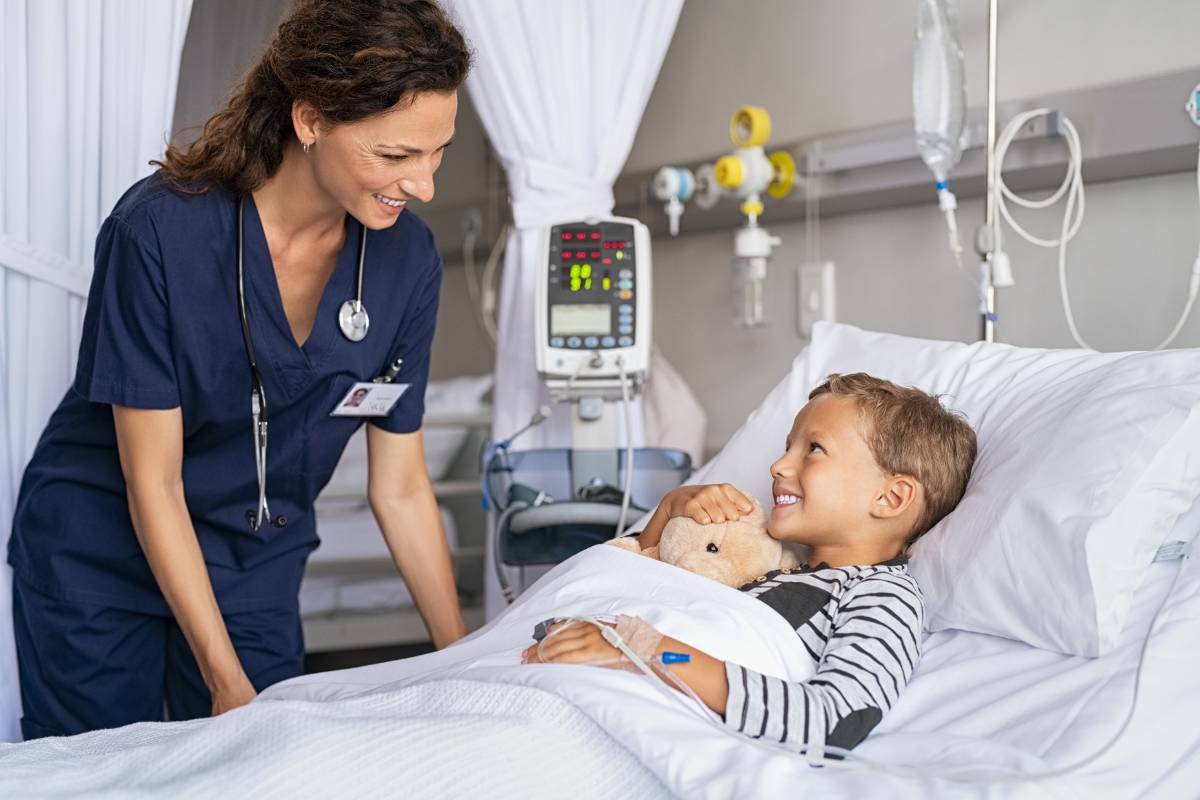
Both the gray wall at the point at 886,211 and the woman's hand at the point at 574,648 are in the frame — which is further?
the gray wall at the point at 886,211

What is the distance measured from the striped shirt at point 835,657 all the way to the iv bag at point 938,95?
3.16ft

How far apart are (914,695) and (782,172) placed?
1.56 meters

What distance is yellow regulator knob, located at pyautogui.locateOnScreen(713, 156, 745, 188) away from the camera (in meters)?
2.48

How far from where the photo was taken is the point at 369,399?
1720mm

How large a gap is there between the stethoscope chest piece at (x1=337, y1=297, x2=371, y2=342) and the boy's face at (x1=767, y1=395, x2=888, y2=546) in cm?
64

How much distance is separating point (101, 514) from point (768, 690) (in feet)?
3.56

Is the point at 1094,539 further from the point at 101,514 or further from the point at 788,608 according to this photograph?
the point at 101,514

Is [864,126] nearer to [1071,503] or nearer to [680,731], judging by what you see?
[1071,503]

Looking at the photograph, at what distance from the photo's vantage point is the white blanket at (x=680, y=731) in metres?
0.99

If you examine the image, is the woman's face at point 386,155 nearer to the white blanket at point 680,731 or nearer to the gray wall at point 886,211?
the white blanket at point 680,731

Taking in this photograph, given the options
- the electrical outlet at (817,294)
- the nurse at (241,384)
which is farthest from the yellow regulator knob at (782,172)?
the nurse at (241,384)

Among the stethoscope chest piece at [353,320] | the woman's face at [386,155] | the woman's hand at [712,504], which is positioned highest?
the woman's face at [386,155]

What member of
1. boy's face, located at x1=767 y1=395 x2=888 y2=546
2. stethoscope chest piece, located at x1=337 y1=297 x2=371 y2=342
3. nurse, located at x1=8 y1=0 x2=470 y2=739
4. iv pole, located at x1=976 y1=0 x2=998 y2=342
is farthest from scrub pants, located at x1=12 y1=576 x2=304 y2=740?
iv pole, located at x1=976 y1=0 x2=998 y2=342

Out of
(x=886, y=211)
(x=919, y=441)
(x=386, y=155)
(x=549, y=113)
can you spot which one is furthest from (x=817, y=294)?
(x=386, y=155)
